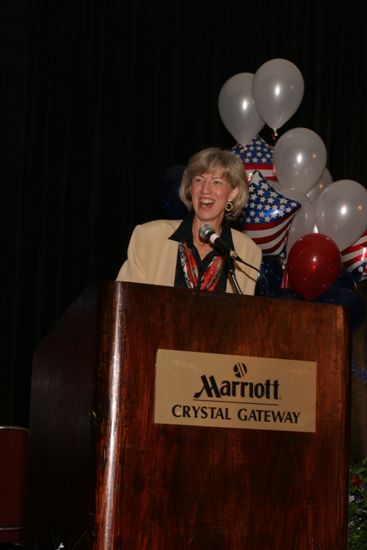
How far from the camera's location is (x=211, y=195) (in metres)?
2.39

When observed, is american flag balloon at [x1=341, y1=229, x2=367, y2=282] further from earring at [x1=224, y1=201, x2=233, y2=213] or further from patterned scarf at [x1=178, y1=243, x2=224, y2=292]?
patterned scarf at [x1=178, y1=243, x2=224, y2=292]

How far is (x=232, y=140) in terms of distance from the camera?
195 inches

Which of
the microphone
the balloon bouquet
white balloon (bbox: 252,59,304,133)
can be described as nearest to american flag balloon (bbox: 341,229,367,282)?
the balloon bouquet

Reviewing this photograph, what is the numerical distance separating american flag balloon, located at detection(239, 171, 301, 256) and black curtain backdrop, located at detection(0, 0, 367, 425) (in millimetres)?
818

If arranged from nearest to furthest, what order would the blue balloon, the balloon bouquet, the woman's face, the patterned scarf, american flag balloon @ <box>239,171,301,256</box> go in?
the patterned scarf → the woman's face → the balloon bouquet → american flag balloon @ <box>239,171,301,256</box> → the blue balloon

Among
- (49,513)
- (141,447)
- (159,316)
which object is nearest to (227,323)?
(159,316)

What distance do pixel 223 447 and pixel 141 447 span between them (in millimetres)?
155

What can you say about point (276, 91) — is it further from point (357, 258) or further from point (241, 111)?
point (357, 258)

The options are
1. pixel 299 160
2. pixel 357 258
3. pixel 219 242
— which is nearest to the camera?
pixel 219 242

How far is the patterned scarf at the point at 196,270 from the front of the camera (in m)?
2.18

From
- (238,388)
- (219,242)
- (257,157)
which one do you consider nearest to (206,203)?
(219,242)

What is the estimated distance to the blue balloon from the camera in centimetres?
→ 399

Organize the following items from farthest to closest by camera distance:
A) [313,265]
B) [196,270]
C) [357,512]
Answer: [357,512] < [313,265] < [196,270]

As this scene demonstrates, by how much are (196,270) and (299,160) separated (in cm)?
191
